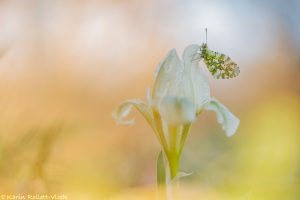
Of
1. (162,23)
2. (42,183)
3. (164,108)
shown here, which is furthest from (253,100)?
(42,183)

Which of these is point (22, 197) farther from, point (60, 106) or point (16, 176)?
point (60, 106)

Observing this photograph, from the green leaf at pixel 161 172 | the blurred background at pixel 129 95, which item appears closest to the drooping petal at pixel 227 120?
the green leaf at pixel 161 172

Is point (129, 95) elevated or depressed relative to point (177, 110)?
elevated

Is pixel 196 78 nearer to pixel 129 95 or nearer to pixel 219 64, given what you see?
pixel 219 64

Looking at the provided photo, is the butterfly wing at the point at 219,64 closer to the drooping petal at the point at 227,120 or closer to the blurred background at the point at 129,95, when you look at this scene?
the drooping petal at the point at 227,120

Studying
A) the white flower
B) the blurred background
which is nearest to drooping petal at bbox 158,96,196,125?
the white flower

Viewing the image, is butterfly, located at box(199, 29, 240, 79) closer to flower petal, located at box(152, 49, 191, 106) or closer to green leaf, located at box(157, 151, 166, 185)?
flower petal, located at box(152, 49, 191, 106)

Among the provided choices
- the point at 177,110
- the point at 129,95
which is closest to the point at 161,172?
the point at 177,110
